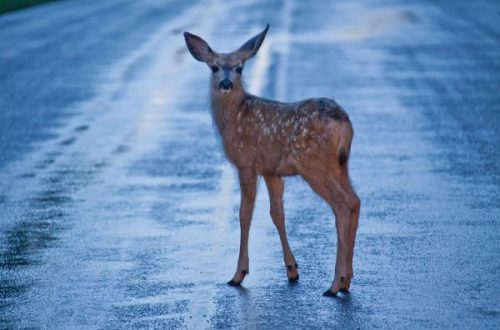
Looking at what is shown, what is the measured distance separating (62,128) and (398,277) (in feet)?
29.7


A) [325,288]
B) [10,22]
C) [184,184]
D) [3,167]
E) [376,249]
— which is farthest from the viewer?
[10,22]

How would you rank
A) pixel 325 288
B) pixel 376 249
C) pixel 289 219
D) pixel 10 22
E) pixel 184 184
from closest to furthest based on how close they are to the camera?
pixel 325 288 < pixel 376 249 < pixel 289 219 < pixel 184 184 < pixel 10 22

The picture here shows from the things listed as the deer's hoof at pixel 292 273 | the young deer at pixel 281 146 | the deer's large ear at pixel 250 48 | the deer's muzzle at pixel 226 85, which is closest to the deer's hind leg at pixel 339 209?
the young deer at pixel 281 146

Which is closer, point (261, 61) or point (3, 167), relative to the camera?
point (3, 167)

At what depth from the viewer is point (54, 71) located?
79.8 feet

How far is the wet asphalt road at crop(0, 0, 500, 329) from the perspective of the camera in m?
9.43

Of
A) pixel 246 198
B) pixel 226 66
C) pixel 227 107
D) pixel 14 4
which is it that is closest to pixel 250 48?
pixel 226 66

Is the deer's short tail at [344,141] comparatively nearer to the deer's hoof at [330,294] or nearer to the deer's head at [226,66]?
the deer's hoof at [330,294]

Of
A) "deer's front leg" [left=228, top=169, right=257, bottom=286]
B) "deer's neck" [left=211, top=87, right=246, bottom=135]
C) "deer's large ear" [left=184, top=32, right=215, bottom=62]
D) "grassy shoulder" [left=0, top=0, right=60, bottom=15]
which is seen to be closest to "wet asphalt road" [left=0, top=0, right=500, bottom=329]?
"deer's front leg" [left=228, top=169, right=257, bottom=286]

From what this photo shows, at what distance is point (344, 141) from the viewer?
9.74 meters

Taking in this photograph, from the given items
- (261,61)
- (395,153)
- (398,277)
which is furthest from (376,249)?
(261,61)

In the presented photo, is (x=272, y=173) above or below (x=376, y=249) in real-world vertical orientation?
above

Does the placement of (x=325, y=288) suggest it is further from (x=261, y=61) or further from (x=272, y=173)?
(x=261, y=61)

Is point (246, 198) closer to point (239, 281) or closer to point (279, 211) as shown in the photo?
point (279, 211)
